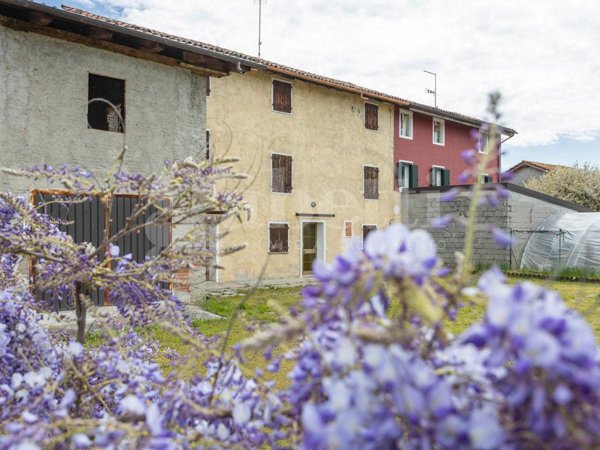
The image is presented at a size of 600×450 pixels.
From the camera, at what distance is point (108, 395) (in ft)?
7.05

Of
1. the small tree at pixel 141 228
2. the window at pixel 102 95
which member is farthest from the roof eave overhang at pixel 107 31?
the small tree at pixel 141 228

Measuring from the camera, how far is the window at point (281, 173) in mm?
19484

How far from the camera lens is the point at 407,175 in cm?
2416

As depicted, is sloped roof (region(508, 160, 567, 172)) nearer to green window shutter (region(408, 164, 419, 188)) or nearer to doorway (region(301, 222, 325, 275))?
green window shutter (region(408, 164, 419, 188))

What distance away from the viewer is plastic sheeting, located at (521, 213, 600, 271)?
19.8 meters

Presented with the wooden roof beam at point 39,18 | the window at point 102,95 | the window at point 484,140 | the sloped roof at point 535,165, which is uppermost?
the sloped roof at point 535,165

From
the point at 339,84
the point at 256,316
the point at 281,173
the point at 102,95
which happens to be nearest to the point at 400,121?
the point at 339,84

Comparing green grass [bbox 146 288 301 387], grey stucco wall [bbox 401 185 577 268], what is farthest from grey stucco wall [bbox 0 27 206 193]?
grey stucco wall [bbox 401 185 577 268]

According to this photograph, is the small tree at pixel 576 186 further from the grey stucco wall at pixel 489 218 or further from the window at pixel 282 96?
the window at pixel 282 96

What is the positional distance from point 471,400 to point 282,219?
18851 millimetres

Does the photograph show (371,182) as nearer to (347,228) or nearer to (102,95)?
(347,228)

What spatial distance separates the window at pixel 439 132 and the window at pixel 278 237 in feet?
31.7

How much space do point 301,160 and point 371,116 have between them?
4.18 meters

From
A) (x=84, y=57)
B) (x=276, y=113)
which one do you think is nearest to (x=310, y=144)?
(x=276, y=113)
